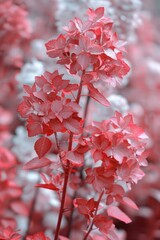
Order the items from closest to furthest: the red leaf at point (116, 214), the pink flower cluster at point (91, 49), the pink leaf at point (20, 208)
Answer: the pink flower cluster at point (91, 49) < the red leaf at point (116, 214) < the pink leaf at point (20, 208)

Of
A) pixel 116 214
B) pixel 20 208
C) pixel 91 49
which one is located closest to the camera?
pixel 91 49

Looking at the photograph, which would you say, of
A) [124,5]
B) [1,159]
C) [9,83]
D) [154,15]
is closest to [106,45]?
[124,5]

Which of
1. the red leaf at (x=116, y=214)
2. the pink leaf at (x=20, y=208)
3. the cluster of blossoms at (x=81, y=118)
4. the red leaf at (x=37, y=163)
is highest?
the cluster of blossoms at (x=81, y=118)

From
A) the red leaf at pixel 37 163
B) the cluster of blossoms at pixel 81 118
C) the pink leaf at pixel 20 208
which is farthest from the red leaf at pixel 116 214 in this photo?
the pink leaf at pixel 20 208

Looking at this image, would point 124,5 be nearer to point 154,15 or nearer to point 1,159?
point 1,159

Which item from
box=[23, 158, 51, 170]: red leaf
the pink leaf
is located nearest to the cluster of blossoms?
box=[23, 158, 51, 170]: red leaf

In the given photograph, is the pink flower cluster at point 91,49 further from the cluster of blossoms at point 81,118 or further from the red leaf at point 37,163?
the red leaf at point 37,163

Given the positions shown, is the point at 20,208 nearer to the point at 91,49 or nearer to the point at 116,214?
the point at 116,214

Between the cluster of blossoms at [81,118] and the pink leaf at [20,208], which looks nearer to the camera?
the cluster of blossoms at [81,118]

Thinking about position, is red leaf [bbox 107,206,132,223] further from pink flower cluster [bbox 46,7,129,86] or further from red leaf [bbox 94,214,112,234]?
pink flower cluster [bbox 46,7,129,86]

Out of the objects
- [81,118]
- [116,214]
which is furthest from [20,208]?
[81,118]

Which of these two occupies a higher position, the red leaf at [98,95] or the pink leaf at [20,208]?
the red leaf at [98,95]
